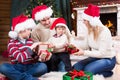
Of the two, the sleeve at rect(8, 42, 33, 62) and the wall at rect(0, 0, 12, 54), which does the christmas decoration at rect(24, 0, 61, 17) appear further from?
the sleeve at rect(8, 42, 33, 62)

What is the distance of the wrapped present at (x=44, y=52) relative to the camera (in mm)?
2352

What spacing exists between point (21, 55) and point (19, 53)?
0.09 feet

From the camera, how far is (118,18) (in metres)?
5.29

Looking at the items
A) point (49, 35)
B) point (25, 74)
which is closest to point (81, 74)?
point (25, 74)

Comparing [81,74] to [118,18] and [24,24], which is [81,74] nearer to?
[24,24]

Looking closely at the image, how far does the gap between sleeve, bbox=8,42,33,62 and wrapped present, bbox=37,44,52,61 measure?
0.11 metres

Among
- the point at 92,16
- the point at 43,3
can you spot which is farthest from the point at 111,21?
the point at 92,16

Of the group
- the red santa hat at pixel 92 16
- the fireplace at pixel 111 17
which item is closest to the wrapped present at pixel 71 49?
the red santa hat at pixel 92 16

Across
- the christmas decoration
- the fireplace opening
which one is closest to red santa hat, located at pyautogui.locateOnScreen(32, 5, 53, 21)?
the christmas decoration

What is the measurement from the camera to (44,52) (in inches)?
93.7

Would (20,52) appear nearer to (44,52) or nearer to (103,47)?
(44,52)

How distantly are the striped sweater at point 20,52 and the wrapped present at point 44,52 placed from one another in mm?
91

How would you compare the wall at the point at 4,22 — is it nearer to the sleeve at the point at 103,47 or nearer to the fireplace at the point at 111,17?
the fireplace at the point at 111,17

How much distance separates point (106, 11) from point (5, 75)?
3.53m
